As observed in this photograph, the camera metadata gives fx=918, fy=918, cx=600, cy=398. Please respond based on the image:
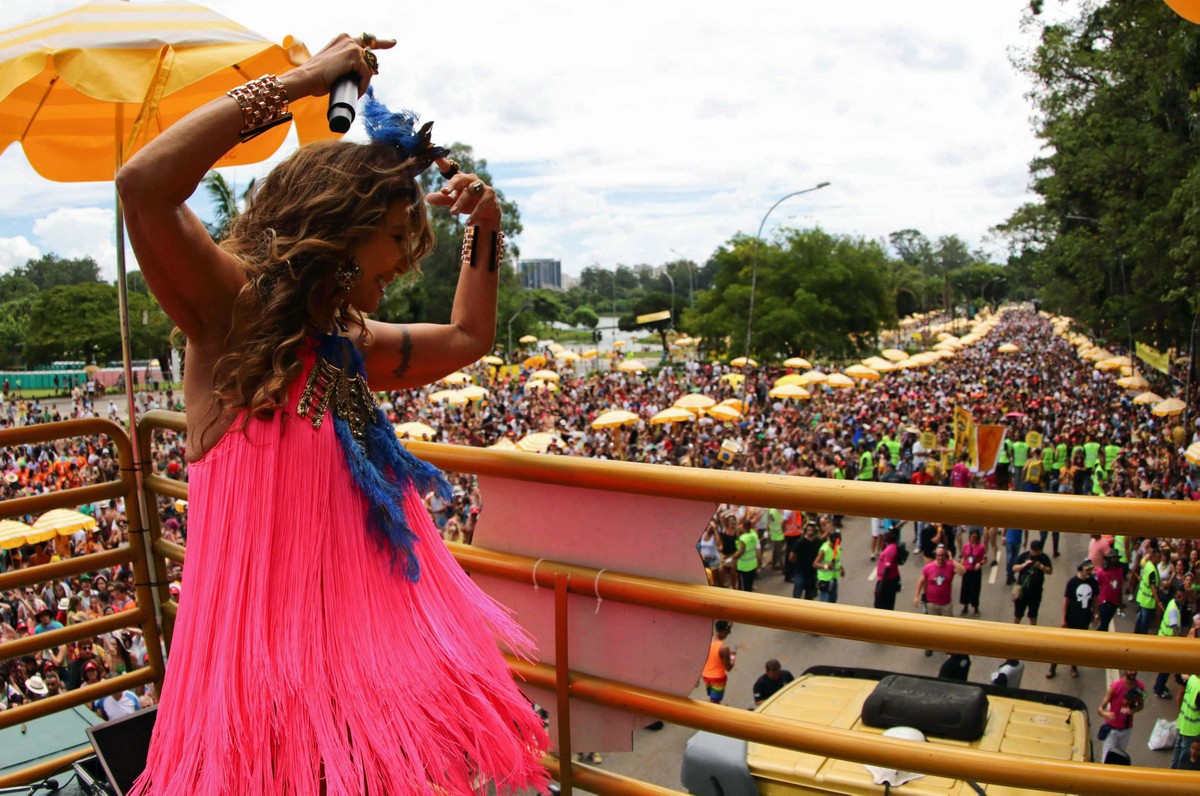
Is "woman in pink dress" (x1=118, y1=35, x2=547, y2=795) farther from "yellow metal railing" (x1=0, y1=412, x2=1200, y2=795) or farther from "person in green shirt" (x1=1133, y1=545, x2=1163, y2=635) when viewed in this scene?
"person in green shirt" (x1=1133, y1=545, x2=1163, y2=635)

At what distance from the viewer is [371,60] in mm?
1538

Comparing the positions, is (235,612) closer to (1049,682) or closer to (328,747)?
(328,747)

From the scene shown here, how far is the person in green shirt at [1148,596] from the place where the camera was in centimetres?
965

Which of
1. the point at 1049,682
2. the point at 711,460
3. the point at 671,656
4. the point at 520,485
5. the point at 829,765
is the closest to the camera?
the point at 671,656

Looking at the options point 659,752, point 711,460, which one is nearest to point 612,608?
point 659,752

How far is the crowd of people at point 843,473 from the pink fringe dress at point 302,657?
1.66 ft

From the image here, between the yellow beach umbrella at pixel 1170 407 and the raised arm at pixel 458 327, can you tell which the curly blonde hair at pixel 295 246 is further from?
the yellow beach umbrella at pixel 1170 407

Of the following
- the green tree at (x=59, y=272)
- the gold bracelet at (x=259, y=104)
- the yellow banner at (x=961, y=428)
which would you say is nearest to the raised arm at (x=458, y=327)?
the gold bracelet at (x=259, y=104)

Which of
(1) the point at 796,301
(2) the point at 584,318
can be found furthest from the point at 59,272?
(1) the point at 796,301

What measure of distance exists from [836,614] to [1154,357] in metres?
36.2

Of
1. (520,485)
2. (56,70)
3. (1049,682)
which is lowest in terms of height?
(1049,682)

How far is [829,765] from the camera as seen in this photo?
11.1ft

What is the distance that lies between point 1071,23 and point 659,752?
26243 millimetres

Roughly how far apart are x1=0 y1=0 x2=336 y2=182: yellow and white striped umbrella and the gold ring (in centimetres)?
99
